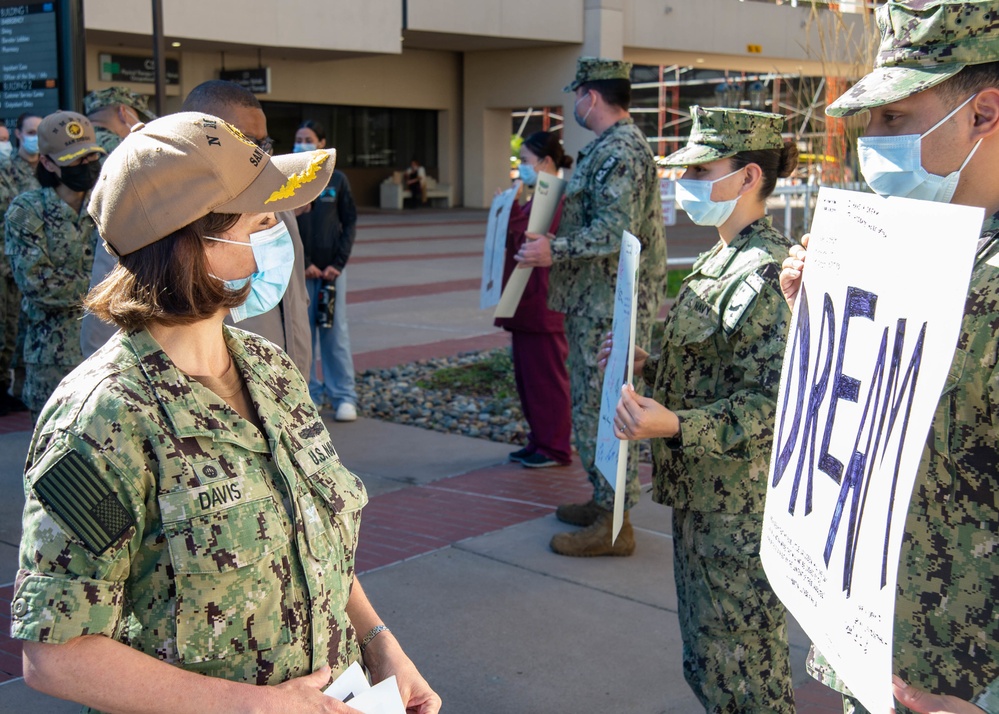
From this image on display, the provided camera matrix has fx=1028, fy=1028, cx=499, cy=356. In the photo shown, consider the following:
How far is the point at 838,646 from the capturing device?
160 cm

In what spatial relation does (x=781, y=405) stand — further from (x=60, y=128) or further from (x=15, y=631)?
(x=60, y=128)

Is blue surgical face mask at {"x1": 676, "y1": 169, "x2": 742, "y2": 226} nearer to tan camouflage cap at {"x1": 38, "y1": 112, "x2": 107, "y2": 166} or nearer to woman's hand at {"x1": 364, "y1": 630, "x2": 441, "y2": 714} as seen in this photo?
woman's hand at {"x1": 364, "y1": 630, "x2": 441, "y2": 714}

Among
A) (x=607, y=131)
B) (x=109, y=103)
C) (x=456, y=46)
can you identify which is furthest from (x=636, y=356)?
(x=456, y=46)

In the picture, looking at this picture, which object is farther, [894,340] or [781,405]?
[781,405]

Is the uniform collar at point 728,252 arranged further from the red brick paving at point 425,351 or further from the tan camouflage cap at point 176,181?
the red brick paving at point 425,351

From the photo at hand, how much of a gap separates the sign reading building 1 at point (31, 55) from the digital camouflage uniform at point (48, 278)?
2592 millimetres

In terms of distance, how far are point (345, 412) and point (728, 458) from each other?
5213mm

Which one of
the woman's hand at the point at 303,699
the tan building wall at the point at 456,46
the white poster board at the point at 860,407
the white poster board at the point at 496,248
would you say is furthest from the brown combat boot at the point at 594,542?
the tan building wall at the point at 456,46

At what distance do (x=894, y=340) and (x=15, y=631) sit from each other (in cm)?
140

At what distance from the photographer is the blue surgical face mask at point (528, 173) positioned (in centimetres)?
673

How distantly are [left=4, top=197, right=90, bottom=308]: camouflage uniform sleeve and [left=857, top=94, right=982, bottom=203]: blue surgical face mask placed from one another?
15.3ft

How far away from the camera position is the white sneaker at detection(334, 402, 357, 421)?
7742 mm

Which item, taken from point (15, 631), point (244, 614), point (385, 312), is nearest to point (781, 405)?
point (244, 614)

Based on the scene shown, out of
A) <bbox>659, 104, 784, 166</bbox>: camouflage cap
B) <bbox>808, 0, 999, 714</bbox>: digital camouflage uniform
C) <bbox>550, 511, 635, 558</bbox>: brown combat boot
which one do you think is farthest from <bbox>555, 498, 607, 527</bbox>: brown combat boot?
<bbox>808, 0, 999, 714</bbox>: digital camouflage uniform
